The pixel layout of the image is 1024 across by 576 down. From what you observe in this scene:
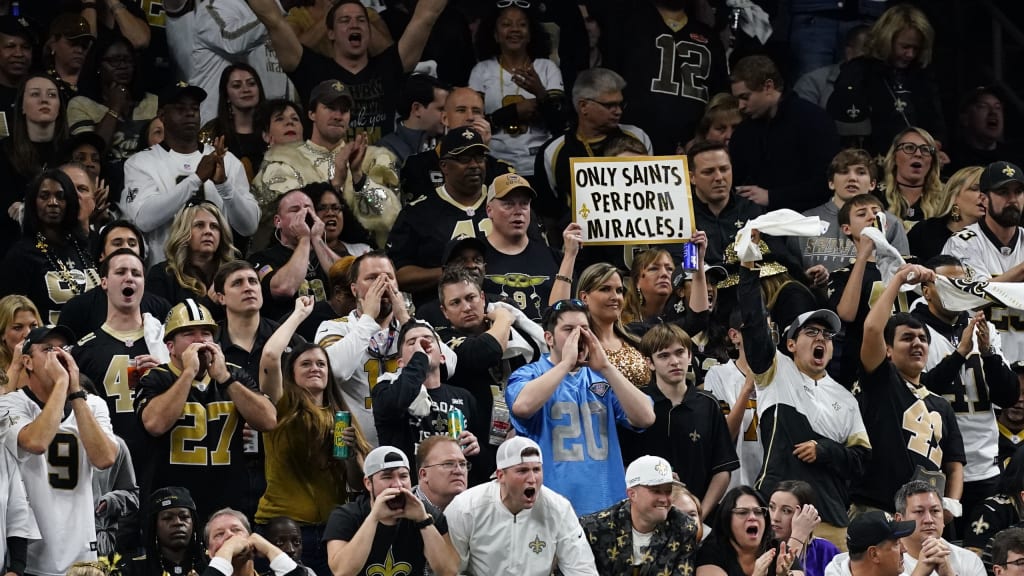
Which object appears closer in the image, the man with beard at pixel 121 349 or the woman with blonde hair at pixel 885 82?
the man with beard at pixel 121 349

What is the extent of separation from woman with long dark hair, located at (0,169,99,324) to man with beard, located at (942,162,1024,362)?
598 centimetres

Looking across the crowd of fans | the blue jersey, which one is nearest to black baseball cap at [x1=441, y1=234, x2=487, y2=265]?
the crowd of fans

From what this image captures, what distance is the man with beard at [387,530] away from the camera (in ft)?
37.2

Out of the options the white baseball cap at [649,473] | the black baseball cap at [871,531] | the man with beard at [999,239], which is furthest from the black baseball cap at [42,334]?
the man with beard at [999,239]

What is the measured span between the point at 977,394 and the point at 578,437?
3.39 meters

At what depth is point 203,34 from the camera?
16.4m

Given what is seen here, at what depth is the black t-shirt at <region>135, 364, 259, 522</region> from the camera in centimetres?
1223

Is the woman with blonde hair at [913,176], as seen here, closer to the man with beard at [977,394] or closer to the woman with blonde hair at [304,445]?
the man with beard at [977,394]

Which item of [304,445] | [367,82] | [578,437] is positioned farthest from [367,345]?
[367,82]

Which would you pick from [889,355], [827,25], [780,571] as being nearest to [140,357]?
[780,571]

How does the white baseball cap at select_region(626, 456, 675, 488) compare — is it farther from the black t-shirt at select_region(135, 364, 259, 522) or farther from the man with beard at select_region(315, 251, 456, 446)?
the black t-shirt at select_region(135, 364, 259, 522)

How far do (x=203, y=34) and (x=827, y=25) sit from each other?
5.25 m

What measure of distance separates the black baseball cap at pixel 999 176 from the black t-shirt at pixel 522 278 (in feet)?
11.3

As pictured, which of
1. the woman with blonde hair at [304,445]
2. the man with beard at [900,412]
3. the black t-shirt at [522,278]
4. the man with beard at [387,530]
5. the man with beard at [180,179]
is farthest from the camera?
the man with beard at [180,179]
